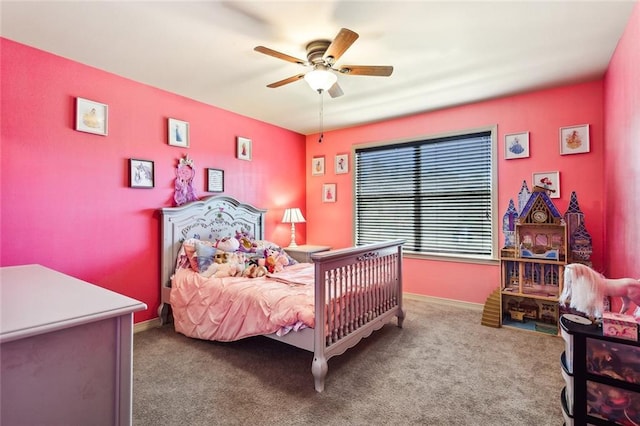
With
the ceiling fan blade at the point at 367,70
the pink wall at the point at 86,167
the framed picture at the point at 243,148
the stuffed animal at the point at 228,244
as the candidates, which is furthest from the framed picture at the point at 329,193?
the ceiling fan blade at the point at 367,70

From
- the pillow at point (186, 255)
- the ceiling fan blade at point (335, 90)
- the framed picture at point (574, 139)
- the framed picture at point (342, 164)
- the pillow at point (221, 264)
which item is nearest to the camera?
the ceiling fan blade at point (335, 90)

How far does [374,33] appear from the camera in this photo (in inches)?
90.8

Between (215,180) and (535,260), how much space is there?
3666mm

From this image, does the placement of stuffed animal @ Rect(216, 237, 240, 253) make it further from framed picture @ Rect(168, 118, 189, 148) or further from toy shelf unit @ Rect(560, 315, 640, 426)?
toy shelf unit @ Rect(560, 315, 640, 426)

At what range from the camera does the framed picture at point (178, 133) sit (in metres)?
3.43

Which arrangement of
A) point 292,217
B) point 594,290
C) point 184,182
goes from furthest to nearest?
point 292,217 → point 184,182 → point 594,290

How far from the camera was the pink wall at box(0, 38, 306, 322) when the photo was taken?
8.00 ft

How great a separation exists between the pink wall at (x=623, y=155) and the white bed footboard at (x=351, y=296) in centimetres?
A: 172

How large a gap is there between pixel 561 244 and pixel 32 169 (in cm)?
481

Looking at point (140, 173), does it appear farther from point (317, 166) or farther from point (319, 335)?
point (317, 166)

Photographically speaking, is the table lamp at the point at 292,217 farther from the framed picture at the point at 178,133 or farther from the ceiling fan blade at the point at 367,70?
the ceiling fan blade at the point at 367,70

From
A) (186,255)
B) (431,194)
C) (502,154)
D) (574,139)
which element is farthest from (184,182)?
(574,139)

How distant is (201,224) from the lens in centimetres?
360

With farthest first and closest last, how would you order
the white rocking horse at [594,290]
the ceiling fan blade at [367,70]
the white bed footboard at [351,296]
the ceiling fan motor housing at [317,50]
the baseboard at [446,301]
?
the baseboard at [446,301] < the ceiling fan motor housing at [317,50] < the ceiling fan blade at [367,70] < the white bed footboard at [351,296] < the white rocking horse at [594,290]
